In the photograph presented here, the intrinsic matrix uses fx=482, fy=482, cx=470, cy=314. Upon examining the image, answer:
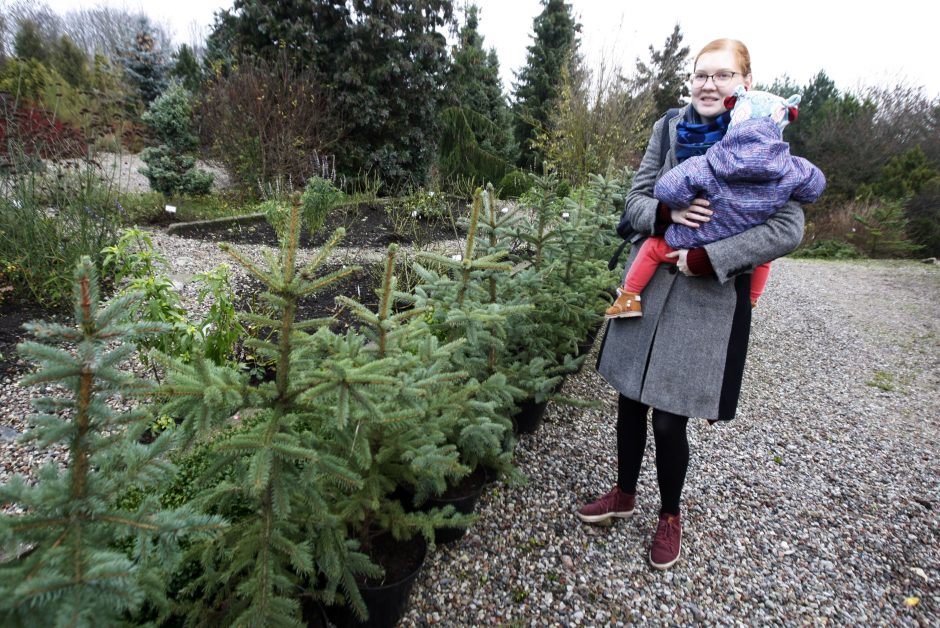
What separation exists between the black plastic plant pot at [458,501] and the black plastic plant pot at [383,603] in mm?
289

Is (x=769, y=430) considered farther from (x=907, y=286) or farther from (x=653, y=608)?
(x=907, y=286)

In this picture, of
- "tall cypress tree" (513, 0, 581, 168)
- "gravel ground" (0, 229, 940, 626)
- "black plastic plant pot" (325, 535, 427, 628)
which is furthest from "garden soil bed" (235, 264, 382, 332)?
"tall cypress tree" (513, 0, 581, 168)

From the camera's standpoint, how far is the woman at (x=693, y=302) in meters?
1.65

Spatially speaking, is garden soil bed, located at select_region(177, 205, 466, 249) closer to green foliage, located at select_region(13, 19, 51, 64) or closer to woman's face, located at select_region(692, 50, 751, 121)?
woman's face, located at select_region(692, 50, 751, 121)

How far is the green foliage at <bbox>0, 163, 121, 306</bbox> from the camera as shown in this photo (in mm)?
3482

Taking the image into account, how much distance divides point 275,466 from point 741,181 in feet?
5.50

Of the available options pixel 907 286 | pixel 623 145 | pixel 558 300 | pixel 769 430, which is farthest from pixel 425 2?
pixel 907 286

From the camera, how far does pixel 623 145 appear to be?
400 inches

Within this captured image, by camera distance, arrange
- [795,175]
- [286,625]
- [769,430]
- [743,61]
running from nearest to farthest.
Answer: [286,625]
[795,175]
[743,61]
[769,430]

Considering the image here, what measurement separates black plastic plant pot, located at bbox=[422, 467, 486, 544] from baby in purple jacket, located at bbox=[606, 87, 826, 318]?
1322mm

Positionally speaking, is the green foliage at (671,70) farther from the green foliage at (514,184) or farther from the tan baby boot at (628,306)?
the tan baby boot at (628,306)

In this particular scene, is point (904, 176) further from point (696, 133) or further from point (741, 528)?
point (696, 133)

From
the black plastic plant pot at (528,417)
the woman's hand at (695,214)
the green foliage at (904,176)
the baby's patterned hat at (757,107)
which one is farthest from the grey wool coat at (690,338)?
the green foliage at (904,176)

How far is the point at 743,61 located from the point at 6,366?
4.01 meters
